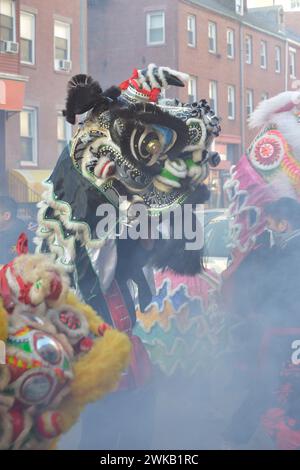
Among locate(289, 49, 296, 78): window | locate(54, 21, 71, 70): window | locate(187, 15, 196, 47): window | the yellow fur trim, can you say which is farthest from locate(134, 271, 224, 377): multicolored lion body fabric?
locate(289, 49, 296, 78): window

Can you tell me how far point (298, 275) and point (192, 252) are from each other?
0.55 metres

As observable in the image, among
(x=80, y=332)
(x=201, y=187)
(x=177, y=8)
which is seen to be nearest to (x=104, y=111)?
(x=201, y=187)

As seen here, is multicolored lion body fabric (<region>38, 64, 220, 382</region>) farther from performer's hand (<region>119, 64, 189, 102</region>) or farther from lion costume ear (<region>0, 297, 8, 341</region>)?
lion costume ear (<region>0, 297, 8, 341</region>)

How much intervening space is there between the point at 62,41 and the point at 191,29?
616 centimetres

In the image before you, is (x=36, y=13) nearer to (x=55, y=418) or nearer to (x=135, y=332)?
(x=135, y=332)

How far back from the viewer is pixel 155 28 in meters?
20.7

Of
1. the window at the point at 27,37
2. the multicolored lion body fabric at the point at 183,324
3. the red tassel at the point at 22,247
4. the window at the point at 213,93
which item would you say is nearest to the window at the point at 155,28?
the window at the point at 213,93

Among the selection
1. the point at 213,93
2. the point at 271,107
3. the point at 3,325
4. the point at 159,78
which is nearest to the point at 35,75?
the point at 213,93

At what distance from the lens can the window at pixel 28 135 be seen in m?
15.6

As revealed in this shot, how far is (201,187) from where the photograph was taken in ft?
11.8

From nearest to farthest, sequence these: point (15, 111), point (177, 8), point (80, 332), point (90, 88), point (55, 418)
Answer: point (55, 418) → point (80, 332) → point (90, 88) → point (15, 111) → point (177, 8)

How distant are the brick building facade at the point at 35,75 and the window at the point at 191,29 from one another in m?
5.41

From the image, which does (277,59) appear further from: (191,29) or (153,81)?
(153,81)

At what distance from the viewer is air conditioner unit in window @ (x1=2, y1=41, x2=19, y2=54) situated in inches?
582
